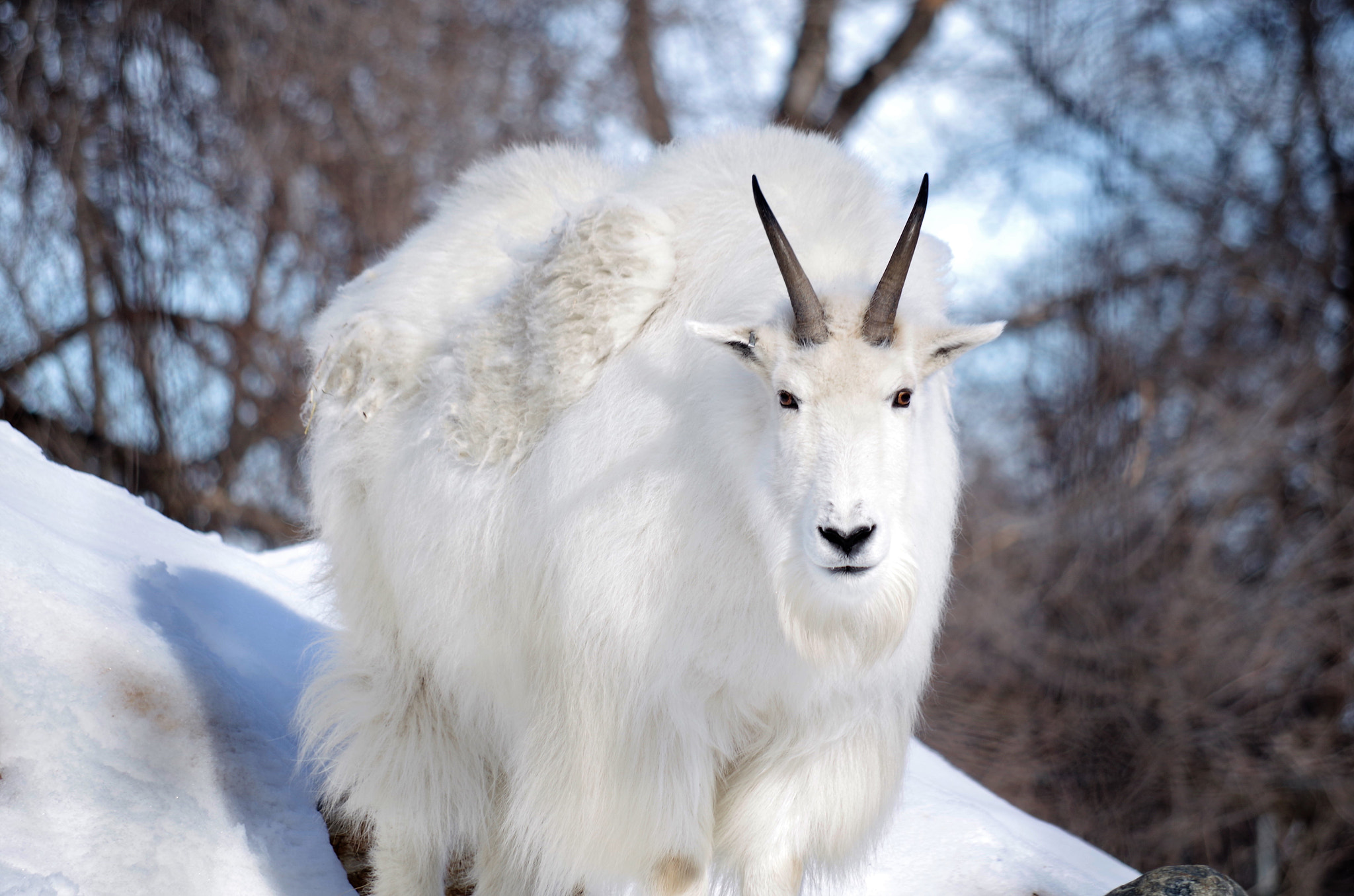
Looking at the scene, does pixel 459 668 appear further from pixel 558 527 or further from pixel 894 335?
pixel 894 335

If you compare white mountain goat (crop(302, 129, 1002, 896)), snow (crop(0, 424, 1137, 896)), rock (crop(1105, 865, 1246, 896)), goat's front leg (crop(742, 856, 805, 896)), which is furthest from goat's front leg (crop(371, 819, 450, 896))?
rock (crop(1105, 865, 1246, 896))

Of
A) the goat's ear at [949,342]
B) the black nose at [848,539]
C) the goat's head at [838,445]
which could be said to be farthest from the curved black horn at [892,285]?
the black nose at [848,539]

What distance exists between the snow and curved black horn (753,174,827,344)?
1.78 metres

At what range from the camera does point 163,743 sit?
312 centimetres

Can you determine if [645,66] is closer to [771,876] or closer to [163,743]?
[163,743]

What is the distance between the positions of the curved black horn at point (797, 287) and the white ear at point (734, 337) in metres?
0.10

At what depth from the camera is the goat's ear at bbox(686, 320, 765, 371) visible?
2.35 m

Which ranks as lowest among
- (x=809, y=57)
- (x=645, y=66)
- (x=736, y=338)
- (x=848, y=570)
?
(x=848, y=570)

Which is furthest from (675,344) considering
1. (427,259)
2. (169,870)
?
(169,870)

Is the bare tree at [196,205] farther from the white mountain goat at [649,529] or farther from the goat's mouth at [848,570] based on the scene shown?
the goat's mouth at [848,570]

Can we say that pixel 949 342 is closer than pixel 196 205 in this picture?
Yes

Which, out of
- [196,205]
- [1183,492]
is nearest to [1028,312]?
[1183,492]

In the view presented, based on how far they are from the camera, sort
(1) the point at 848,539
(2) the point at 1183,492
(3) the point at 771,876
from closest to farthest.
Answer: (1) the point at 848,539, (3) the point at 771,876, (2) the point at 1183,492

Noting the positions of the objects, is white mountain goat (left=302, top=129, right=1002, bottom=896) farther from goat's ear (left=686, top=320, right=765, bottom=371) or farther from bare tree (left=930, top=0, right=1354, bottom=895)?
bare tree (left=930, top=0, right=1354, bottom=895)
